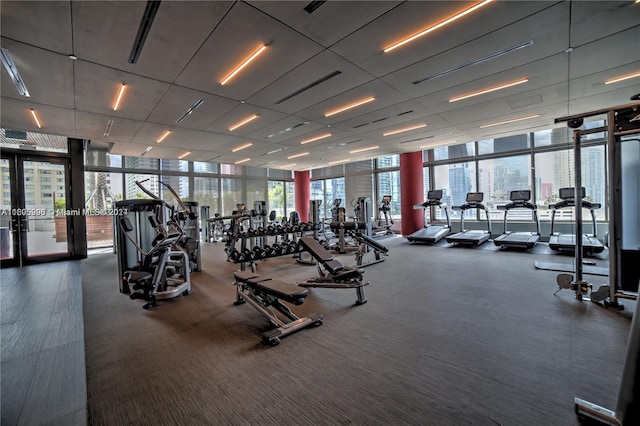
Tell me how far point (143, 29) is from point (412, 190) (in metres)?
8.42

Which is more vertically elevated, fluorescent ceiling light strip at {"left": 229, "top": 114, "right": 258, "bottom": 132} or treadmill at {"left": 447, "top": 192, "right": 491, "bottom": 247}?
fluorescent ceiling light strip at {"left": 229, "top": 114, "right": 258, "bottom": 132}

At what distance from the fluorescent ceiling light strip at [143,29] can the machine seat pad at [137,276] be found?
8.87ft

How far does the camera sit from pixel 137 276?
3.35m

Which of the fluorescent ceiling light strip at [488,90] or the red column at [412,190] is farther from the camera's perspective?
the red column at [412,190]

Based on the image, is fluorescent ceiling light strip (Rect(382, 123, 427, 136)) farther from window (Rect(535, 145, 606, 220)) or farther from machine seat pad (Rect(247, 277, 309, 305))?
machine seat pad (Rect(247, 277, 309, 305))

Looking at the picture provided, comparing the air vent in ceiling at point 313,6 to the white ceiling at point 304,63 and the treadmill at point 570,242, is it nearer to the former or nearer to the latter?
the white ceiling at point 304,63

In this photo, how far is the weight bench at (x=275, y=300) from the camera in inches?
98.3

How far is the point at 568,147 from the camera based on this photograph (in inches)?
291

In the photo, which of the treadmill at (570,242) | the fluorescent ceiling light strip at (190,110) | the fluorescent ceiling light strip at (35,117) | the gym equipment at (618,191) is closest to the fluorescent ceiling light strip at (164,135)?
the fluorescent ceiling light strip at (190,110)

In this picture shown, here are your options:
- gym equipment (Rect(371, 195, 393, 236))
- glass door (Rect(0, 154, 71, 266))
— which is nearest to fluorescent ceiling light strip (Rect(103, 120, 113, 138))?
glass door (Rect(0, 154, 71, 266))

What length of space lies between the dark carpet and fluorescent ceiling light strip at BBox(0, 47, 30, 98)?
3167 mm

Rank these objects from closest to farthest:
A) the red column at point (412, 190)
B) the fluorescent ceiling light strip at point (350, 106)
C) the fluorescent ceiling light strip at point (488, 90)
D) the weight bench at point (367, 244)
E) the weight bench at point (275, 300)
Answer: the weight bench at point (275, 300)
the fluorescent ceiling light strip at point (488, 90)
the fluorescent ceiling light strip at point (350, 106)
the weight bench at point (367, 244)
the red column at point (412, 190)

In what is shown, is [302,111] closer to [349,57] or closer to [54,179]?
[349,57]

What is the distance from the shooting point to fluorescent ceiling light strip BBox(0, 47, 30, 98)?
3148 millimetres
